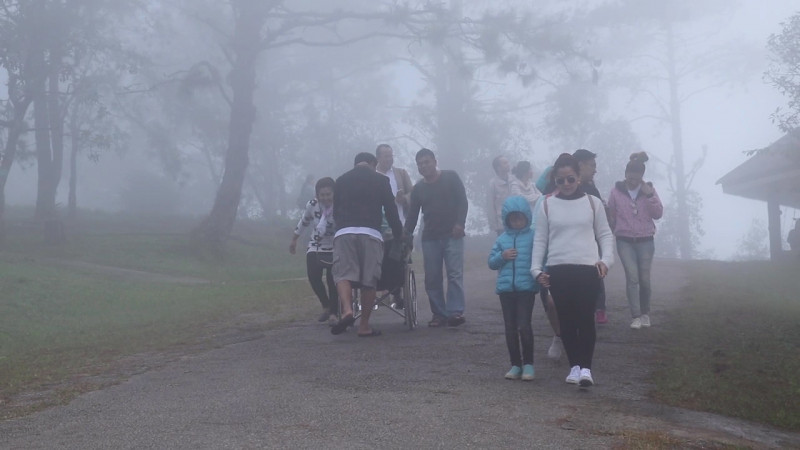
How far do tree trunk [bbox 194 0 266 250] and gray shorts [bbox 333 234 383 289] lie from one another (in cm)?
1704

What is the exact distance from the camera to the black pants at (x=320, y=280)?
1093 cm

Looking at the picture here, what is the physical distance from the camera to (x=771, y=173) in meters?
24.0

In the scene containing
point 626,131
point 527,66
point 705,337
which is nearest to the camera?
point 705,337

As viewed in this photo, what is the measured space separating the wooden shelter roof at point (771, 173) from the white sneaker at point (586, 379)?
15937 mm

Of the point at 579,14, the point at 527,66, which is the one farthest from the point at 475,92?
the point at 527,66

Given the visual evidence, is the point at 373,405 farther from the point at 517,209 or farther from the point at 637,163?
the point at 637,163

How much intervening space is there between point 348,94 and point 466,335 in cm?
4319

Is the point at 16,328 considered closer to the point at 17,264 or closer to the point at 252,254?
the point at 17,264

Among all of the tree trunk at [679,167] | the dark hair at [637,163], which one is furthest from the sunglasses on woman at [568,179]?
the tree trunk at [679,167]

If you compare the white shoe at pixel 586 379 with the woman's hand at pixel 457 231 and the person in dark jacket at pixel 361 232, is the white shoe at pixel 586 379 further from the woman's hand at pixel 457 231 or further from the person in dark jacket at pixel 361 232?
the woman's hand at pixel 457 231

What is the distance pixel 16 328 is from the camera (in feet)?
43.0

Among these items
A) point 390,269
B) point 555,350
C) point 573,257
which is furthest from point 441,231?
point 573,257

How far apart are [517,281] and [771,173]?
1855 centimetres

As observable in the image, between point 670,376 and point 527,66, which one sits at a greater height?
point 527,66
